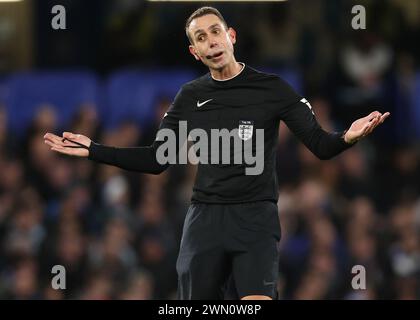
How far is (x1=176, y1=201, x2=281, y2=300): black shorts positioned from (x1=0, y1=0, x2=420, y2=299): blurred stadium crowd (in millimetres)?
3318

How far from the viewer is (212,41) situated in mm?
5555

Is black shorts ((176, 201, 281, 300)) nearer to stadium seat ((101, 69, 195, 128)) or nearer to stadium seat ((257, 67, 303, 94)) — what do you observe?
stadium seat ((257, 67, 303, 94))

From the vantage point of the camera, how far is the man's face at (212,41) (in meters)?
5.56

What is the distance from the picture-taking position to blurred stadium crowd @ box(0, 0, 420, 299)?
30.1 feet

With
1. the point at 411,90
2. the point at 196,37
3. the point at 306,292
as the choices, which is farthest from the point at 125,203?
the point at 196,37

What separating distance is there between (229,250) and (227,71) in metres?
0.83

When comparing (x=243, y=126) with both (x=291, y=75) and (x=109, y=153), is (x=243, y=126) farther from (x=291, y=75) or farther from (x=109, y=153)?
(x=291, y=75)

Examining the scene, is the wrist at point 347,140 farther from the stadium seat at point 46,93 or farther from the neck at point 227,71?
the stadium seat at point 46,93

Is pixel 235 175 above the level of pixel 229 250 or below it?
above

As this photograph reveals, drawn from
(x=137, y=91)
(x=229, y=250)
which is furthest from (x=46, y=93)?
(x=229, y=250)

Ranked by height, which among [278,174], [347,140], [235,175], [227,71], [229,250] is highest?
[278,174]

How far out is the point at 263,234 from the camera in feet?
18.0

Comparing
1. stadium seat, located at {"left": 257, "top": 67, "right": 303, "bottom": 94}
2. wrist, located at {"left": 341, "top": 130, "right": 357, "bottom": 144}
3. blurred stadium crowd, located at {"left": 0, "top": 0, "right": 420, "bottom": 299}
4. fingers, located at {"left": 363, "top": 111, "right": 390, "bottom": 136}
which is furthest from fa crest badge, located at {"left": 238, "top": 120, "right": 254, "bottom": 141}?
stadium seat, located at {"left": 257, "top": 67, "right": 303, "bottom": 94}

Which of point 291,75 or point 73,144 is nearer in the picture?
point 73,144
